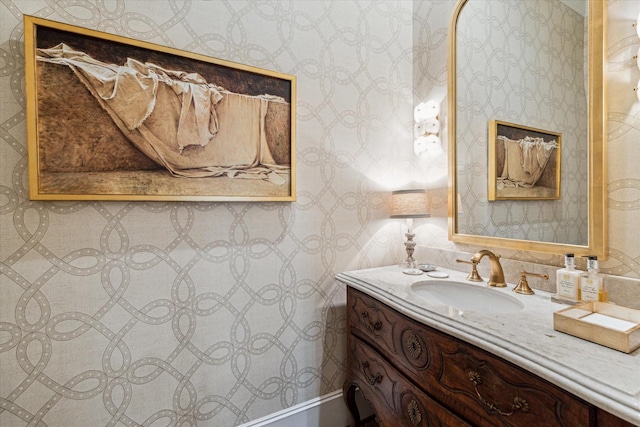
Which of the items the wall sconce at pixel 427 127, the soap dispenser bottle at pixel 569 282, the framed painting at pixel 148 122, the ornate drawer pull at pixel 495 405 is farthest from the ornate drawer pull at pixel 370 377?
the wall sconce at pixel 427 127

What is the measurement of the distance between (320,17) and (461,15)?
0.77 metres

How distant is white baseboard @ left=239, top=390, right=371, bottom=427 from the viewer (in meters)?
1.50

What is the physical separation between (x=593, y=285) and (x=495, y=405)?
0.56 metres

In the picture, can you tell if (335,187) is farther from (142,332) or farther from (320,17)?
(142,332)

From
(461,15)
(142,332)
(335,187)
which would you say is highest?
(461,15)

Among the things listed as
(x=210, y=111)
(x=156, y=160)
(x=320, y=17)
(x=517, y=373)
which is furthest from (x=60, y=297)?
(x=320, y=17)

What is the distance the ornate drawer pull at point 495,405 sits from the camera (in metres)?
0.73

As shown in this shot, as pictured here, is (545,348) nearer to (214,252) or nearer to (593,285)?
(593,285)

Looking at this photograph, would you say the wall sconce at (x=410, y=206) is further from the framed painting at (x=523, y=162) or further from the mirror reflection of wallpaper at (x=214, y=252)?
the framed painting at (x=523, y=162)

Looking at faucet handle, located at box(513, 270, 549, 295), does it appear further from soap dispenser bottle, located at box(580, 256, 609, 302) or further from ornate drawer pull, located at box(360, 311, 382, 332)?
ornate drawer pull, located at box(360, 311, 382, 332)

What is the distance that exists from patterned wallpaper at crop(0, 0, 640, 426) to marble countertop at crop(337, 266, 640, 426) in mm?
478

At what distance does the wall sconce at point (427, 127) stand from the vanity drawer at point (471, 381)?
1.04 meters

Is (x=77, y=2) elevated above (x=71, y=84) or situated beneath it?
elevated above

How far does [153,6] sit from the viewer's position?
1.23m
